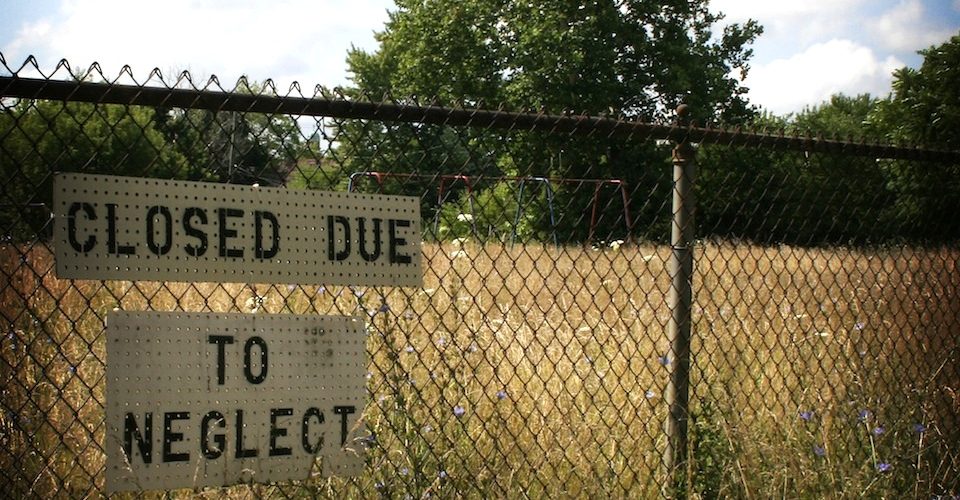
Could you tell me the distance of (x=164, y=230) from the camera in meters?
2.42

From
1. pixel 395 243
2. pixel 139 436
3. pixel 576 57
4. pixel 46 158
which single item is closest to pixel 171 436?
pixel 139 436

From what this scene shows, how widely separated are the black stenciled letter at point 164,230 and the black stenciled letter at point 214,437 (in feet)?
1.51

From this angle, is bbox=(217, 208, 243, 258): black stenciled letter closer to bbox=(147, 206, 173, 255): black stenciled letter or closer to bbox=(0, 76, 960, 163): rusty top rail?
bbox=(147, 206, 173, 255): black stenciled letter

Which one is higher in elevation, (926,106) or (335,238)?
(926,106)

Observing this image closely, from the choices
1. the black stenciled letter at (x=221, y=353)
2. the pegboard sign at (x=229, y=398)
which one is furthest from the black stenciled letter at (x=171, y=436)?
the black stenciled letter at (x=221, y=353)

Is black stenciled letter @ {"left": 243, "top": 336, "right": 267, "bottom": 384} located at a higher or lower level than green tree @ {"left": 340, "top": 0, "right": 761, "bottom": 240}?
lower

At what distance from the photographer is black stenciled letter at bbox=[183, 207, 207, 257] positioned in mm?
2443

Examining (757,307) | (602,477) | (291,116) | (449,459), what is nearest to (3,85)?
(291,116)

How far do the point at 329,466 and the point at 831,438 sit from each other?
2.23 m

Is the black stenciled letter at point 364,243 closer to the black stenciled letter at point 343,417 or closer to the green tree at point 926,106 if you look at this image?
the black stenciled letter at point 343,417

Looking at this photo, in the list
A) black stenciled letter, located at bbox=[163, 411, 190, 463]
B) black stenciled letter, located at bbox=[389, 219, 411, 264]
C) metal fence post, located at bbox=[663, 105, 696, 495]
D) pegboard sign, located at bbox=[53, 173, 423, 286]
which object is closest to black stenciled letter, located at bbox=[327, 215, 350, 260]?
pegboard sign, located at bbox=[53, 173, 423, 286]

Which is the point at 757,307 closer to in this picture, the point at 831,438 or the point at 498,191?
the point at 831,438

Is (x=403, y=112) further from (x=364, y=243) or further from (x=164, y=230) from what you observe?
(x=164, y=230)

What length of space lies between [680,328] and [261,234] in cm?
154
